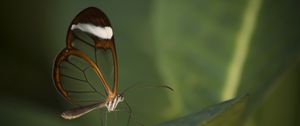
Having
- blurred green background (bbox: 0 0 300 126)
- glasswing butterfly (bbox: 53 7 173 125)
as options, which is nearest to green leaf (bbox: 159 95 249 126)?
blurred green background (bbox: 0 0 300 126)

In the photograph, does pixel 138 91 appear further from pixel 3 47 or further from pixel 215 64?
pixel 3 47

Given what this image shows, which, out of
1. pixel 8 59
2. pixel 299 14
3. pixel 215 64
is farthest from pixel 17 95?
pixel 299 14

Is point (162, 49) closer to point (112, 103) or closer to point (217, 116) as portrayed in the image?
point (112, 103)

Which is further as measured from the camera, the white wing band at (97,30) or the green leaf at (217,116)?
the white wing band at (97,30)

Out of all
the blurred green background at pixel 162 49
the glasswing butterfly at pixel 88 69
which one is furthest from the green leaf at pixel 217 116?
the glasswing butterfly at pixel 88 69

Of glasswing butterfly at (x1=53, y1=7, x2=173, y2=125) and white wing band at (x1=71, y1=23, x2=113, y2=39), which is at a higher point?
white wing band at (x1=71, y1=23, x2=113, y2=39)

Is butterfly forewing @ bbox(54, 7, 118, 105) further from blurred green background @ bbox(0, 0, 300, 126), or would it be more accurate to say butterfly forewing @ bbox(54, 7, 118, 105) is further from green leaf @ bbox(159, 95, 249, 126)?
green leaf @ bbox(159, 95, 249, 126)

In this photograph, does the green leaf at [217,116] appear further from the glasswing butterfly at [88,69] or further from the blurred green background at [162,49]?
the glasswing butterfly at [88,69]
